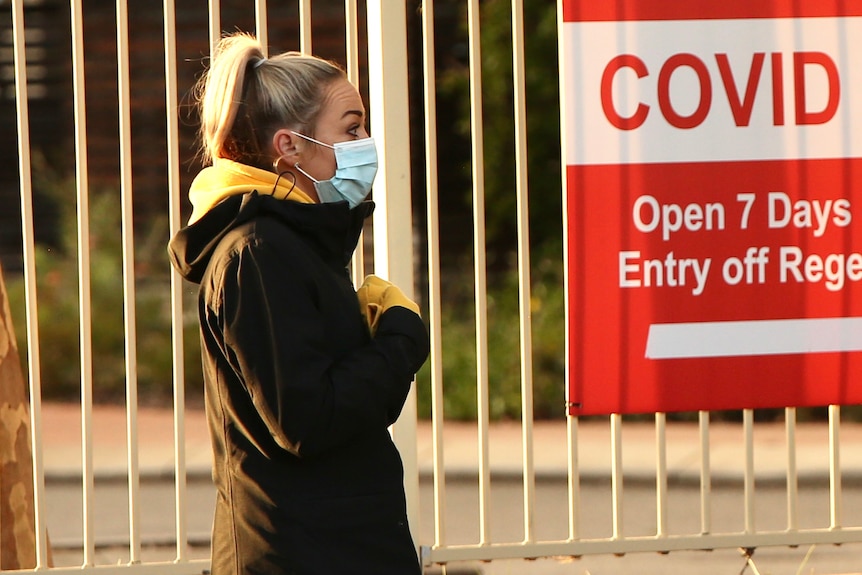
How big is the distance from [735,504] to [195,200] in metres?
5.57

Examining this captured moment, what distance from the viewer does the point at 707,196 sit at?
3770 millimetres

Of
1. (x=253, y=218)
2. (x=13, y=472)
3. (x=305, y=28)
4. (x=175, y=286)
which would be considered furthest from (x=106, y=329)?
(x=253, y=218)

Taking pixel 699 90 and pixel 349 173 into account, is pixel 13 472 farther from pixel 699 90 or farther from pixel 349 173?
pixel 699 90

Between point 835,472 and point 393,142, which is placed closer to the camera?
point 393,142

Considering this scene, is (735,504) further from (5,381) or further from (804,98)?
(5,381)

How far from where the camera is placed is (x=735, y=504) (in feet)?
24.2

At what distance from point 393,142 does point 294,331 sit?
1.61 meters

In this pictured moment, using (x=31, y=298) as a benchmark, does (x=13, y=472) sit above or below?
below

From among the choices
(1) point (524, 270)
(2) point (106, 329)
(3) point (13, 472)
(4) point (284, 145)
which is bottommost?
(2) point (106, 329)

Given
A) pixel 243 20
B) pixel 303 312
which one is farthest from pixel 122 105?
pixel 243 20

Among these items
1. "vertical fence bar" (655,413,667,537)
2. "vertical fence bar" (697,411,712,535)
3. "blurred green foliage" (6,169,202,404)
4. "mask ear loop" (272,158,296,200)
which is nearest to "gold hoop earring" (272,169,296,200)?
"mask ear loop" (272,158,296,200)

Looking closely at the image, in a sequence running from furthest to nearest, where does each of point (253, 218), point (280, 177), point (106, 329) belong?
point (106, 329)
point (280, 177)
point (253, 218)

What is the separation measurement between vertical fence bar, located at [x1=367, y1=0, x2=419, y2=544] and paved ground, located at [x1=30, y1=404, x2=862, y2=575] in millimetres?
2569

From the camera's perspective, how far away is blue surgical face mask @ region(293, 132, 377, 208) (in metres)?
2.47
